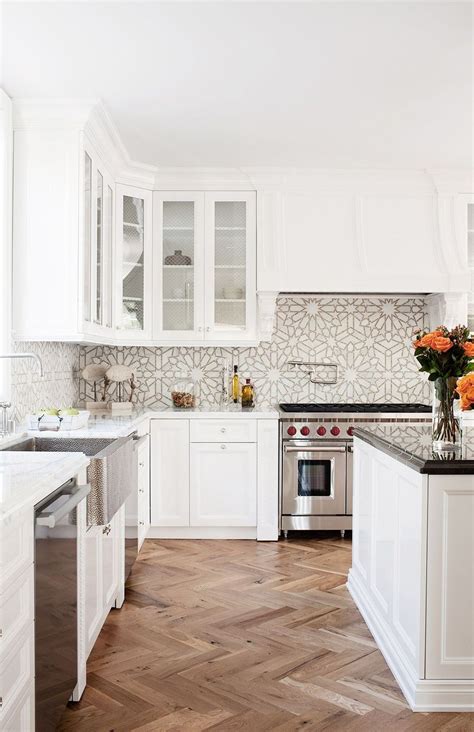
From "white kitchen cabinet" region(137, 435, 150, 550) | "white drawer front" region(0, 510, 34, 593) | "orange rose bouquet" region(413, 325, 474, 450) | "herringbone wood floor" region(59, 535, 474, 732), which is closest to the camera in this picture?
"white drawer front" region(0, 510, 34, 593)

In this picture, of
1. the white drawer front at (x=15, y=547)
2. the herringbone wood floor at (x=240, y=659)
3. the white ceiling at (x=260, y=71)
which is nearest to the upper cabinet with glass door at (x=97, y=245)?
the white ceiling at (x=260, y=71)

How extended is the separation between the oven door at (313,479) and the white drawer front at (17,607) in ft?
Answer: 9.78

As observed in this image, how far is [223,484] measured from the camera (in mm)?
4621

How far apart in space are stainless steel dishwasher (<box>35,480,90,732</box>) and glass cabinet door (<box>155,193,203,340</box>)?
264cm

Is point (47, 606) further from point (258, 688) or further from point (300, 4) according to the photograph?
point (300, 4)

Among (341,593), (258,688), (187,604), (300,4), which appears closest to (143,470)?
(187,604)

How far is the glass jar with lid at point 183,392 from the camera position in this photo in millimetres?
4965

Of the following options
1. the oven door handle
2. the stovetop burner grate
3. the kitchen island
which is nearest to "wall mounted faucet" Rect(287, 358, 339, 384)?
the stovetop burner grate

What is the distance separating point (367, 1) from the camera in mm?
2484

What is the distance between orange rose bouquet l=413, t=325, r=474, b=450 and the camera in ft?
8.82

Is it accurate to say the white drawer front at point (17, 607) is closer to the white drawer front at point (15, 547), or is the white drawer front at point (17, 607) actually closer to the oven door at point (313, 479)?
the white drawer front at point (15, 547)

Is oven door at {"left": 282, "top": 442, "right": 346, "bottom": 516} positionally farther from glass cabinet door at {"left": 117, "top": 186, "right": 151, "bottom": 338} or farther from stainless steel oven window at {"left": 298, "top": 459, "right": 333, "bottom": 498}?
glass cabinet door at {"left": 117, "top": 186, "right": 151, "bottom": 338}

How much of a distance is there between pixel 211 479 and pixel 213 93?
8.18ft

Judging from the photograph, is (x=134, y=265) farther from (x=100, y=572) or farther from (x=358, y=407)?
(x=100, y=572)
